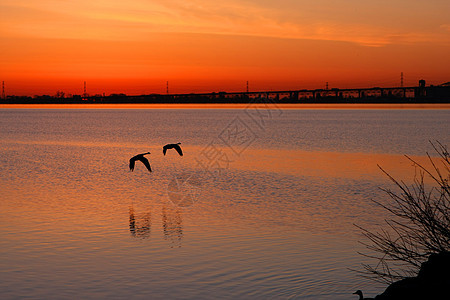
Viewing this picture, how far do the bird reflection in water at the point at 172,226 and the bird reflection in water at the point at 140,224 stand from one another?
43 centimetres

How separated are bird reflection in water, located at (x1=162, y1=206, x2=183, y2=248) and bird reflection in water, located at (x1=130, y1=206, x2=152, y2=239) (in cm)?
43

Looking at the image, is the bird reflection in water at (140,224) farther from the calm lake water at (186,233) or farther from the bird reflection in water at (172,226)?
the bird reflection in water at (172,226)

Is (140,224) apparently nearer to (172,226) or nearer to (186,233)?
(172,226)

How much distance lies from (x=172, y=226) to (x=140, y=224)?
880mm

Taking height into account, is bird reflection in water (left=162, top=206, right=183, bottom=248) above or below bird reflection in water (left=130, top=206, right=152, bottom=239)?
below

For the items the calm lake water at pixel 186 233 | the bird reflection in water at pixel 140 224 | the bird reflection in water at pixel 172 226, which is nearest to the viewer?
the calm lake water at pixel 186 233

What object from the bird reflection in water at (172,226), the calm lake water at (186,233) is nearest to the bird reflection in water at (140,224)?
the calm lake water at (186,233)

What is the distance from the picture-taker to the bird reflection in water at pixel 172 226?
14547 mm

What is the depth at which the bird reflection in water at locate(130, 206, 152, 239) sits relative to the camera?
15123 mm

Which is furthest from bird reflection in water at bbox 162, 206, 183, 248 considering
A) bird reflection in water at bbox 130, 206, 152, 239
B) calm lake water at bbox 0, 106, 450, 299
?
bird reflection in water at bbox 130, 206, 152, 239

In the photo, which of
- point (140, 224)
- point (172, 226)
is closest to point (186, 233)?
point (172, 226)

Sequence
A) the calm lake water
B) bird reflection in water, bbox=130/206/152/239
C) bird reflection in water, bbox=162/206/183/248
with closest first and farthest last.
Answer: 1. the calm lake water
2. bird reflection in water, bbox=162/206/183/248
3. bird reflection in water, bbox=130/206/152/239

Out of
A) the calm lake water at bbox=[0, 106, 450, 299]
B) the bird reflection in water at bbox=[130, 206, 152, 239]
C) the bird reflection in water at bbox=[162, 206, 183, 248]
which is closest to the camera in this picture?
the calm lake water at bbox=[0, 106, 450, 299]

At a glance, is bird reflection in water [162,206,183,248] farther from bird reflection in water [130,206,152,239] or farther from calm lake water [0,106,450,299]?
bird reflection in water [130,206,152,239]
